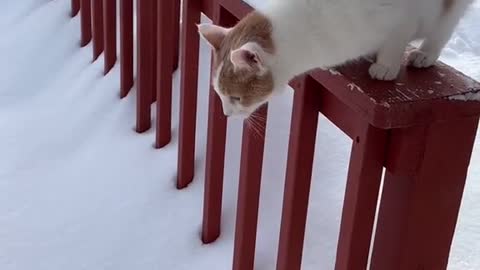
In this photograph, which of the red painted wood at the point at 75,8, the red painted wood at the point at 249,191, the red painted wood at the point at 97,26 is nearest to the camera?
the red painted wood at the point at 249,191

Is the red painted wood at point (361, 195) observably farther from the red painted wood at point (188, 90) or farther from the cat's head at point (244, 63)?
the red painted wood at point (188, 90)

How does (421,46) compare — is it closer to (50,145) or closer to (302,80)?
(302,80)

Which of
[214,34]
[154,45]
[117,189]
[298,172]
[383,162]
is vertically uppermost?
[214,34]

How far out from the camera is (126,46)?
2.32 meters

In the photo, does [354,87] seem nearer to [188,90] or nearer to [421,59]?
[421,59]

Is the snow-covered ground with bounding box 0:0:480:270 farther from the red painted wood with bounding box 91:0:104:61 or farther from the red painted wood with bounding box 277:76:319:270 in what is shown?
the red painted wood with bounding box 277:76:319:270

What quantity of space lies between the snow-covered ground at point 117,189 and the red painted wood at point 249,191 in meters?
0.08

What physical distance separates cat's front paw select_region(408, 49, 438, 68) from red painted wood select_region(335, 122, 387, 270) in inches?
5.3

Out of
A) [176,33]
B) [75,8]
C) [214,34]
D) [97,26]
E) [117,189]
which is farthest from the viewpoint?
[75,8]

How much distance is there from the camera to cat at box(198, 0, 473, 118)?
117cm

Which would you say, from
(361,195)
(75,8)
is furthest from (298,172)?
(75,8)

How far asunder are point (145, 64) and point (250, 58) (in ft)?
3.52

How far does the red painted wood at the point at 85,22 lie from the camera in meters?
2.66

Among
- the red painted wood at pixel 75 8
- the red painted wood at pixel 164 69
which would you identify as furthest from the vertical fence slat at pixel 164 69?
the red painted wood at pixel 75 8
